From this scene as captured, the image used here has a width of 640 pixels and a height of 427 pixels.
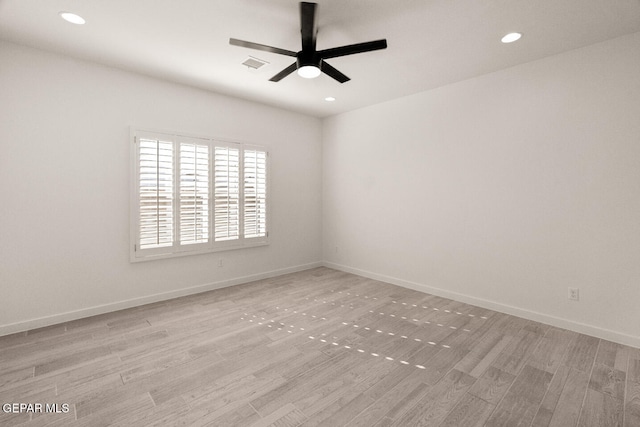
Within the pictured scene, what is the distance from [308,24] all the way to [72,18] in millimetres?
1989

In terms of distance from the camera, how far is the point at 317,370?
2266mm

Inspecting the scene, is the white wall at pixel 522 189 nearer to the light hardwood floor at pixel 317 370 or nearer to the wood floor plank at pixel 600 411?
the light hardwood floor at pixel 317 370

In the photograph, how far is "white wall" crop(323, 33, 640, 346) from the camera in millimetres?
2717

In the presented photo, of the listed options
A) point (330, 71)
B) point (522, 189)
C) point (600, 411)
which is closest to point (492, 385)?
point (600, 411)

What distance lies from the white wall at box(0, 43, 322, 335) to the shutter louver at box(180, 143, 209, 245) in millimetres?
276

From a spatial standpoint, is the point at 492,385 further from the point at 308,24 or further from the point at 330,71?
the point at 308,24

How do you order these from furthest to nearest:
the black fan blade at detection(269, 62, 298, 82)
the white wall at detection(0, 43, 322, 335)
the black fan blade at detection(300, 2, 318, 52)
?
the white wall at detection(0, 43, 322, 335)
the black fan blade at detection(269, 62, 298, 82)
the black fan blade at detection(300, 2, 318, 52)

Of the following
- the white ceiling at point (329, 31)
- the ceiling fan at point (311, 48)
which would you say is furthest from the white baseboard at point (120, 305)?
the ceiling fan at point (311, 48)

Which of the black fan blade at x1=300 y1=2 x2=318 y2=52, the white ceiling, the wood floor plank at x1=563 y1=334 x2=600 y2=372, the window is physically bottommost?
the wood floor plank at x1=563 y1=334 x2=600 y2=372

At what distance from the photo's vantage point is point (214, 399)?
1.93 metres

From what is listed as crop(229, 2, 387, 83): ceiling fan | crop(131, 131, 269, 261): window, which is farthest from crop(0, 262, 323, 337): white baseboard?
crop(229, 2, 387, 83): ceiling fan

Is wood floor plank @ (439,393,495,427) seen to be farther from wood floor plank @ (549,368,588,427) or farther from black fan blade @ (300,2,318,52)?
black fan blade @ (300,2,318,52)

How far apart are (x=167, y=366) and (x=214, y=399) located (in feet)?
2.09

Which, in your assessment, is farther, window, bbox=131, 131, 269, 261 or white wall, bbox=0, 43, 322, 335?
window, bbox=131, 131, 269, 261
